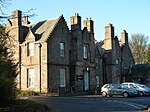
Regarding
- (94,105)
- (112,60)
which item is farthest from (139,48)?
(94,105)

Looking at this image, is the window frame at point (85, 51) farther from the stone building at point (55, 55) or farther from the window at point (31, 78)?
the window at point (31, 78)

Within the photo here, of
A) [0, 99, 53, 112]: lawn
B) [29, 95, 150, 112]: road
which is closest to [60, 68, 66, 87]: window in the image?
[29, 95, 150, 112]: road

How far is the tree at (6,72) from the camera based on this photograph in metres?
19.5

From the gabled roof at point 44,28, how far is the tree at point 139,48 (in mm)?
41748

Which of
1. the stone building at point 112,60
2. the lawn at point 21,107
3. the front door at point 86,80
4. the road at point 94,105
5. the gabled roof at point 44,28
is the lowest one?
the road at point 94,105

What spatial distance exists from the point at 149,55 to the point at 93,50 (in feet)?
104

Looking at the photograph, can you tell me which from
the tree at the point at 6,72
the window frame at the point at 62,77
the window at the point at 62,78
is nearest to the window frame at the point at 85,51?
the window frame at the point at 62,77

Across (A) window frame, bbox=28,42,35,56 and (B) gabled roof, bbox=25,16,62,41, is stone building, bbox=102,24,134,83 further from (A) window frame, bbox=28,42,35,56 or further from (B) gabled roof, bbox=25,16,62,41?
(A) window frame, bbox=28,42,35,56

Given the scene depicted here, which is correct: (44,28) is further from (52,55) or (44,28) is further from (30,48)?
(52,55)

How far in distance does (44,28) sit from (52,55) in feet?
15.8

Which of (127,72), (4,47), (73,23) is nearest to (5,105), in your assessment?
(4,47)

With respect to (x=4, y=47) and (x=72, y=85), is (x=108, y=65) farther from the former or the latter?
(x=4, y=47)

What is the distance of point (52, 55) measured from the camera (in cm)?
4128

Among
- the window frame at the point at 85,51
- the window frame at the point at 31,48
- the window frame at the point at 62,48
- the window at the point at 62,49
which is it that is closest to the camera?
the window frame at the point at 31,48
